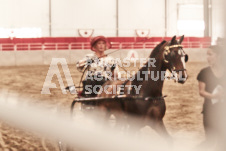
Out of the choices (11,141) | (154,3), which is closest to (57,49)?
(154,3)

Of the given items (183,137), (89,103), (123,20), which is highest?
(123,20)

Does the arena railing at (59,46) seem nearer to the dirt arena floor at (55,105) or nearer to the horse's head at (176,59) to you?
the dirt arena floor at (55,105)

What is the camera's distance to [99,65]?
478cm

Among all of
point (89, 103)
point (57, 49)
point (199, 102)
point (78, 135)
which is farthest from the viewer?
point (57, 49)

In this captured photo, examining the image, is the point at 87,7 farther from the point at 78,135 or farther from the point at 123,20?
the point at 78,135

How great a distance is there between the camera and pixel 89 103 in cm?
480

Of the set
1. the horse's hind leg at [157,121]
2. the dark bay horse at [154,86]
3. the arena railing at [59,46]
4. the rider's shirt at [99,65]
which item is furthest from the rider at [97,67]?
the arena railing at [59,46]

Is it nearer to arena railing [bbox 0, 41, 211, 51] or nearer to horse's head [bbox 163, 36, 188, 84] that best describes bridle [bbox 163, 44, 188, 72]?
horse's head [bbox 163, 36, 188, 84]

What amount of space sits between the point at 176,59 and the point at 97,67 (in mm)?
1081

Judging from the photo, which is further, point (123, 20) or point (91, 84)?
point (123, 20)

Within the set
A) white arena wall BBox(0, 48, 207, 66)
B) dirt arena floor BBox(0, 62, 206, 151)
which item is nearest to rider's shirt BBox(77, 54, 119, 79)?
dirt arena floor BBox(0, 62, 206, 151)

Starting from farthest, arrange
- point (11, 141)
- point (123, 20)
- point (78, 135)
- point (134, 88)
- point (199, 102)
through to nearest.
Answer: point (123, 20) < point (199, 102) < point (11, 141) < point (134, 88) < point (78, 135)

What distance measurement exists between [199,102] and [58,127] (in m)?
7.83

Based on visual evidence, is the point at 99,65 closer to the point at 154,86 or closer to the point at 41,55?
the point at 154,86
